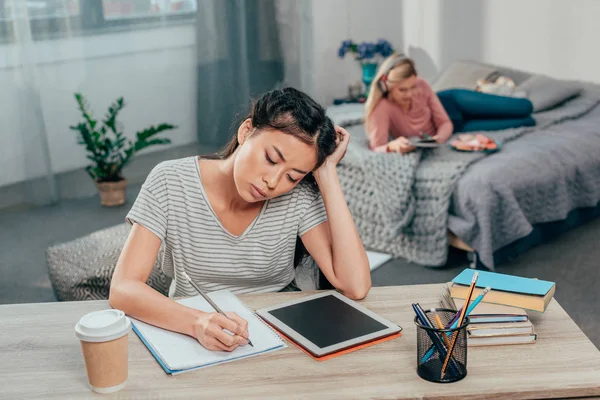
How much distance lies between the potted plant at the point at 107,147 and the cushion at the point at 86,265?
1.39 meters

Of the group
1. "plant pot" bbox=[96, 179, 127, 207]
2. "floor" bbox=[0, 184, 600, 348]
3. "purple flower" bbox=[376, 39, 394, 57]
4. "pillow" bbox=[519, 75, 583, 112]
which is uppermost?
"purple flower" bbox=[376, 39, 394, 57]

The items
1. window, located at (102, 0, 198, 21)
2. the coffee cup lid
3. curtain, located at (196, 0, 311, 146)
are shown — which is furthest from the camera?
curtain, located at (196, 0, 311, 146)

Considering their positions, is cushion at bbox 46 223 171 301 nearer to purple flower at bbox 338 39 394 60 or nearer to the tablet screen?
the tablet screen

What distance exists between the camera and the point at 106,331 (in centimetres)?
105

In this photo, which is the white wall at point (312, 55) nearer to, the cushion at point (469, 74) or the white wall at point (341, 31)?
the white wall at point (341, 31)

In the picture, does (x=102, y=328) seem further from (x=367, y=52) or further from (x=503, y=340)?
(x=367, y=52)

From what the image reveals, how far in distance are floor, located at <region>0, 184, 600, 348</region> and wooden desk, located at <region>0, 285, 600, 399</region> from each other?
4.50 ft

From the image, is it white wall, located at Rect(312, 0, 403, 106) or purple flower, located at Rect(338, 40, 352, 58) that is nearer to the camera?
purple flower, located at Rect(338, 40, 352, 58)

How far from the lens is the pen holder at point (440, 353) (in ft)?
3.62

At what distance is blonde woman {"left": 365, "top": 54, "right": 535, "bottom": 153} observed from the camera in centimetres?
329

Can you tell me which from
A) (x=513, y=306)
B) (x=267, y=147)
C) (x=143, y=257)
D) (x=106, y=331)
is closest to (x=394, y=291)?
(x=513, y=306)

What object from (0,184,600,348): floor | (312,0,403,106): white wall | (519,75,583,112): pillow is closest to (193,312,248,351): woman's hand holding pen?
(0,184,600,348): floor

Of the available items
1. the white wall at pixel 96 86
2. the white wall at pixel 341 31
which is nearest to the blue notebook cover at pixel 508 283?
the white wall at pixel 96 86

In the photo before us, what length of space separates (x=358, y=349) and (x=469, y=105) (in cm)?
261
